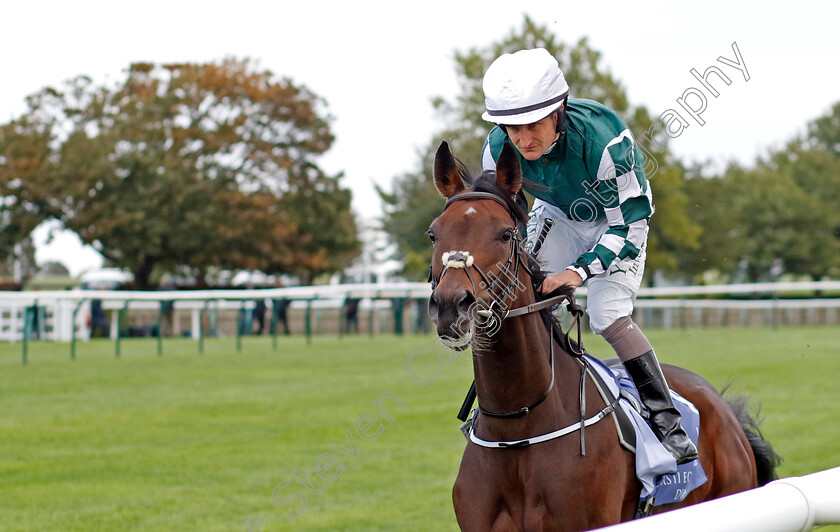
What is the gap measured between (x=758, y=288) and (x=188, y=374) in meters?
18.2

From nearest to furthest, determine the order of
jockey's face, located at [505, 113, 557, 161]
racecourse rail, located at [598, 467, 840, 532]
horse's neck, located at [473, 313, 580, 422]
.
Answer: racecourse rail, located at [598, 467, 840, 532] → horse's neck, located at [473, 313, 580, 422] → jockey's face, located at [505, 113, 557, 161]

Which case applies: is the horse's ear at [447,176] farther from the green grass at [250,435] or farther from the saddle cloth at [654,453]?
the saddle cloth at [654,453]

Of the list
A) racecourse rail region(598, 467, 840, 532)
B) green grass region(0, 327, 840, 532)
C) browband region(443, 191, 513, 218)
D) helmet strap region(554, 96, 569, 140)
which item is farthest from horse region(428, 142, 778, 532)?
racecourse rail region(598, 467, 840, 532)

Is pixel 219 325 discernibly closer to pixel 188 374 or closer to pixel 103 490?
pixel 188 374

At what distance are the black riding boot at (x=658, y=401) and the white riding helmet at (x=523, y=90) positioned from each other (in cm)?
108

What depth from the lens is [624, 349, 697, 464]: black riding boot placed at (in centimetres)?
361

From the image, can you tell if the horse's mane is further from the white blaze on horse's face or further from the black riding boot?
the black riding boot

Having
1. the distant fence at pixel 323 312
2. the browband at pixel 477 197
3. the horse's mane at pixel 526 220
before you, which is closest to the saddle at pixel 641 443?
the horse's mane at pixel 526 220

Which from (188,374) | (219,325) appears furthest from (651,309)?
(188,374)

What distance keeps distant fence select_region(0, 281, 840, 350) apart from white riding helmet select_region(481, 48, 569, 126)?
1654 centimetres

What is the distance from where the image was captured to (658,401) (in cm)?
367

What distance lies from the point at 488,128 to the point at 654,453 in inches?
1310

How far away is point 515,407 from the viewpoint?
3174 millimetres

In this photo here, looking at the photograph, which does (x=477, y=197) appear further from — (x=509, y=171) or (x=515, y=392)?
(x=515, y=392)
